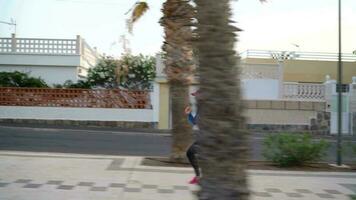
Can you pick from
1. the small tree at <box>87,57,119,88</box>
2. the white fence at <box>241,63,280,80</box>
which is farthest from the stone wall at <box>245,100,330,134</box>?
the small tree at <box>87,57,119,88</box>

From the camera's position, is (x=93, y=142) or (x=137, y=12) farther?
(x=93, y=142)

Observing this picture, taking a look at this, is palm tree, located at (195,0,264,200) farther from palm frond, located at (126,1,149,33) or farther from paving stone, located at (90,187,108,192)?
palm frond, located at (126,1,149,33)

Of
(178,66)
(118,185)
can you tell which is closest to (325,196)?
(118,185)

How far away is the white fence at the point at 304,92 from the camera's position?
91.7ft

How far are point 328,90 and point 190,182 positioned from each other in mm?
18795

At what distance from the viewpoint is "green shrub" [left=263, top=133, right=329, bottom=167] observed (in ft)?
43.8

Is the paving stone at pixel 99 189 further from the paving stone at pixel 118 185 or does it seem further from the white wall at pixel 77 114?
the white wall at pixel 77 114

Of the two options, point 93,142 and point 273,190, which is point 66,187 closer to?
point 273,190

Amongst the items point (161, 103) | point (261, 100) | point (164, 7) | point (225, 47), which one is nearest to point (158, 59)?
point (161, 103)

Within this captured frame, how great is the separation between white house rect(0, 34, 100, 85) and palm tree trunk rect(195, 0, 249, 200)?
2816 cm

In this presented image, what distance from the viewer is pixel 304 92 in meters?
28.0

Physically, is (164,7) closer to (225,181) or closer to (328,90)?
(225,181)

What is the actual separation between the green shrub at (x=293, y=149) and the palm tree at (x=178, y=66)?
6.66 feet

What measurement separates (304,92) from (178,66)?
16.1 metres
